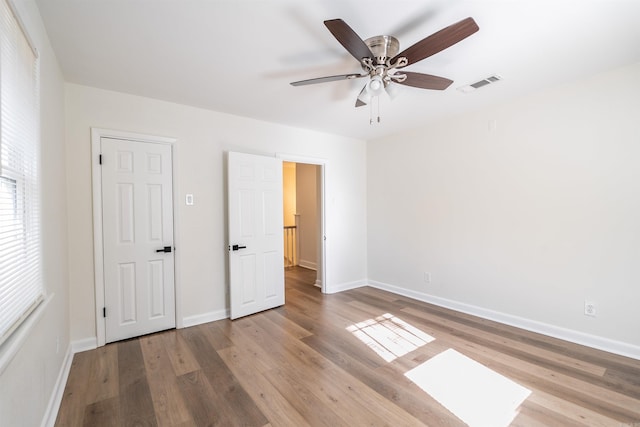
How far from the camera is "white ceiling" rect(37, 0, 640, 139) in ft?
5.62

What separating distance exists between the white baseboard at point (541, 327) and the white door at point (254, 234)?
2144 mm

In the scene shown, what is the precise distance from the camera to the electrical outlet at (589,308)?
2684 mm

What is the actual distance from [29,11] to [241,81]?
1409mm

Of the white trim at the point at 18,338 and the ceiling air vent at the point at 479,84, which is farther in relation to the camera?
the ceiling air vent at the point at 479,84

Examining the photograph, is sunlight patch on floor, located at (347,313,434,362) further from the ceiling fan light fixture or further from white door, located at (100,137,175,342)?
the ceiling fan light fixture

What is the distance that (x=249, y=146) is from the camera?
12.3 ft

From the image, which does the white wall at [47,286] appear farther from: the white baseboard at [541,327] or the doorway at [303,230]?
the white baseboard at [541,327]

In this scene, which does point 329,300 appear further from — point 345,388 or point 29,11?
point 29,11

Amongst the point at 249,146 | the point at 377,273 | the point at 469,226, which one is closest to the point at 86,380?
the point at 249,146

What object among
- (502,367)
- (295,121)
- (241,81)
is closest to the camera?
(502,367)

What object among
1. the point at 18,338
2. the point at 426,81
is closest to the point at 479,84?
the point at 426,81

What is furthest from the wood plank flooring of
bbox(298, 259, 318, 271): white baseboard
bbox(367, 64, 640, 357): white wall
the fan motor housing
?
bbox(298, 259, 318, 271): white baseboard

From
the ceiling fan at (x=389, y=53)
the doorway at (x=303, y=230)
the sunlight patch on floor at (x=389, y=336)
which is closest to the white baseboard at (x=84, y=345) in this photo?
the sunlight patch on floor at (x=389, y=336)

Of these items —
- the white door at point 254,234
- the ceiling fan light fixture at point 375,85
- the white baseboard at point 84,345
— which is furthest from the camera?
the white door at point 254,234
